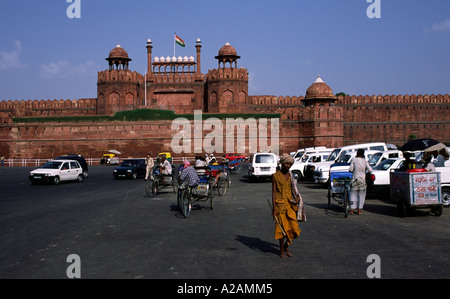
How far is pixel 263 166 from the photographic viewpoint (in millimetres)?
18688

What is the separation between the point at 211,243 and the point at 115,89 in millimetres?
45163

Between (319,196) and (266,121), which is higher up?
(266,121)

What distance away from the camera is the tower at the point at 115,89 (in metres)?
48.8

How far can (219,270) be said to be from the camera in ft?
16.0

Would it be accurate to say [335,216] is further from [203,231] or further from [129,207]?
[129,207]

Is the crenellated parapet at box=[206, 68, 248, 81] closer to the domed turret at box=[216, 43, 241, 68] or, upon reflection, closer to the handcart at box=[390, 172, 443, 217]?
the domed turret at box=[216, 43, 241, 68]

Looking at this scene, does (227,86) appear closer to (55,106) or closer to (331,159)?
(55,106)

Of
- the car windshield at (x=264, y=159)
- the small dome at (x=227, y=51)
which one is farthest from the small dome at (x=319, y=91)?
the car windshield at (x=264, y=159)

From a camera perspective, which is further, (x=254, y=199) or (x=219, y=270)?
(x=254, y=199)

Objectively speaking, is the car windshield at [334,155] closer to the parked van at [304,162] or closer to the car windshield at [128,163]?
the parked van at [304,162]

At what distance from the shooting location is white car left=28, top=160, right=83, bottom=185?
18.7m
